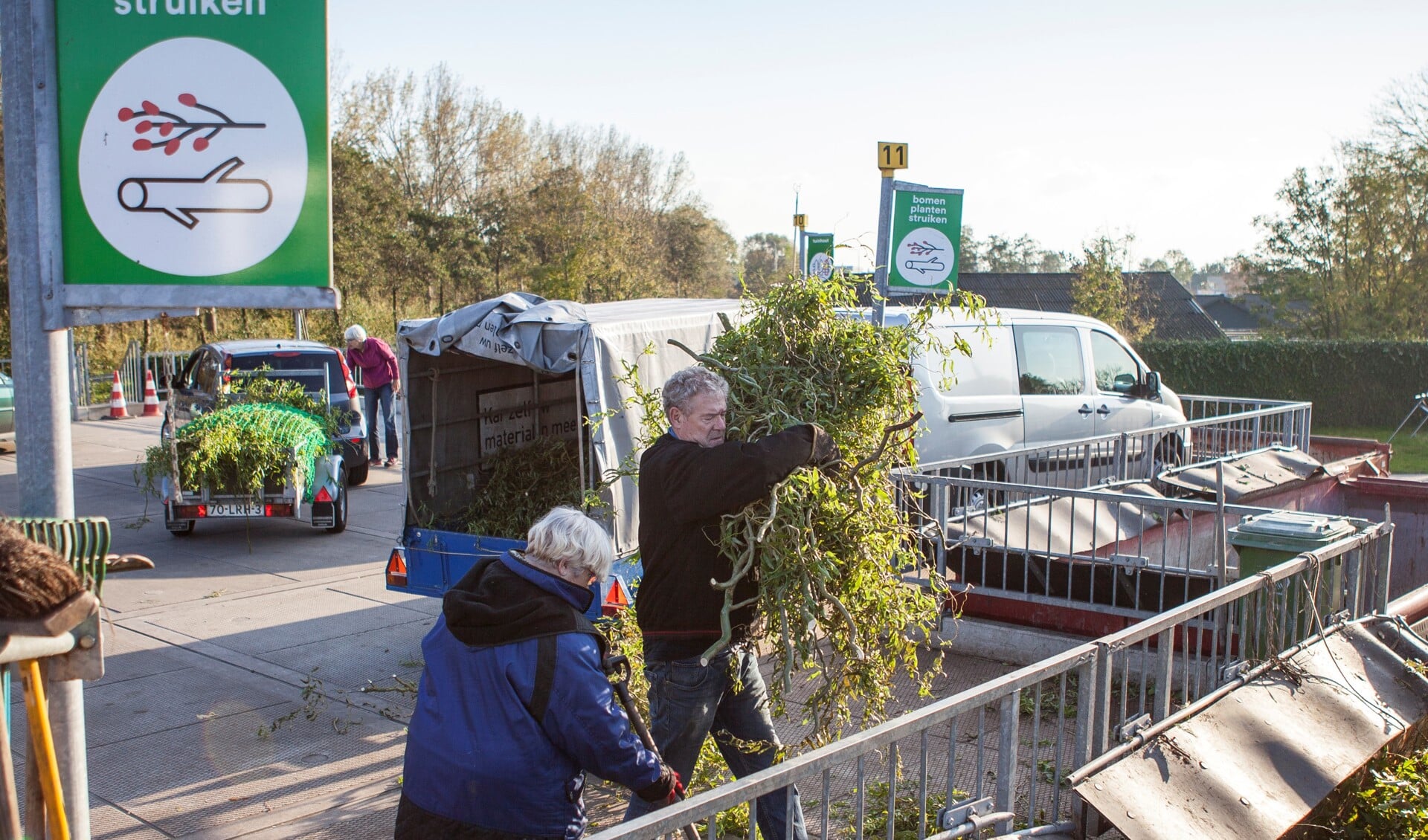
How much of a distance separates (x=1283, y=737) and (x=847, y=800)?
70.8 inches

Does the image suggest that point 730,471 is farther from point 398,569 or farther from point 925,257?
point 925,257

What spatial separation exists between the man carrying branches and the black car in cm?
946

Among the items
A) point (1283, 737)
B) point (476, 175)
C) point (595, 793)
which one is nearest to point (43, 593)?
point (595, 793)

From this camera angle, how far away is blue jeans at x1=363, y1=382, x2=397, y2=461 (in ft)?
48.0

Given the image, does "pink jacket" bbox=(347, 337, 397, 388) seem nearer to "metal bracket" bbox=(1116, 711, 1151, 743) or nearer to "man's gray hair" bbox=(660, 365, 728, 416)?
"man's gray hair" bbox=(660, 365, 728, 416)

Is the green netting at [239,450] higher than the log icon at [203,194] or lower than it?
lower

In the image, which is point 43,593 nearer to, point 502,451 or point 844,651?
point 844,651

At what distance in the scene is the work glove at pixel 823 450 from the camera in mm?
3406

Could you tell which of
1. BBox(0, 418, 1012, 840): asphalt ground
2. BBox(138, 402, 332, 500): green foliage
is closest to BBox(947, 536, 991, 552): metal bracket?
BBox(0, 418, 1012, 840): asphalt ground

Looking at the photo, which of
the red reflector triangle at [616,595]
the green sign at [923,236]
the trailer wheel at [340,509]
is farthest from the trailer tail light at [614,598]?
the trailer wheel at [340,509]

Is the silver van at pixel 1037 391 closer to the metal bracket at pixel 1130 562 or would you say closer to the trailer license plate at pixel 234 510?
the metal bracket at pixel 1130 562

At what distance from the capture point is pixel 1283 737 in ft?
13.8

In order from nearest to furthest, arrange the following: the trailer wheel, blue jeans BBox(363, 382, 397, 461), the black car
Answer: the trailer wheel < the black car < blue jeans BBox(363, 382, 397, 461)

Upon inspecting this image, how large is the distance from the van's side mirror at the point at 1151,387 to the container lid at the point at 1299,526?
5773mm
